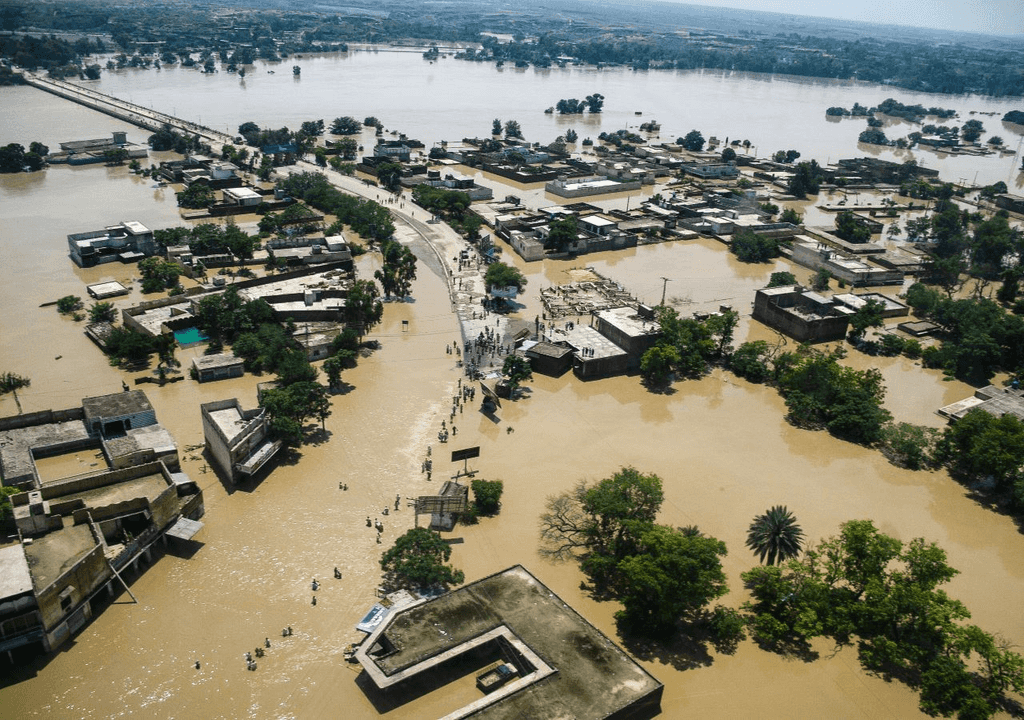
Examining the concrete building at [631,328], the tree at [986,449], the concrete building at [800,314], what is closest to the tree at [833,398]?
the tree at [986,449]

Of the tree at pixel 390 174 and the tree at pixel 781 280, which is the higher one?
the tree at pixel 390 174

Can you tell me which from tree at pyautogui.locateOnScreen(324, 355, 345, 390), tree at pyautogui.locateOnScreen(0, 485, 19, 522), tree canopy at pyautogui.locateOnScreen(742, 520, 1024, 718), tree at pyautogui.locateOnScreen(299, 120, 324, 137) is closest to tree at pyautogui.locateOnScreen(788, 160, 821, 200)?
tree at pyautogui.locateOnScreen(299, 120, 324, 137)

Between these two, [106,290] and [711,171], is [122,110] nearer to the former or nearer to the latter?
[106,290]

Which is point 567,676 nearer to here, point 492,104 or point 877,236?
point 877,236

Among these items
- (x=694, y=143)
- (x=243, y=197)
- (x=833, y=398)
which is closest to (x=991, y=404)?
(x=833, y=398)

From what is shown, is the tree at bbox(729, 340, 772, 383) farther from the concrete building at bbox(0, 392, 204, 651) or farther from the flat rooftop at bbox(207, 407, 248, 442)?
the concrete building at bbox(0, 392, 204, 651)

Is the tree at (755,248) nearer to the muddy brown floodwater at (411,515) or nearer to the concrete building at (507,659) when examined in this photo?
the muddy brown floodwater at (411,515)
